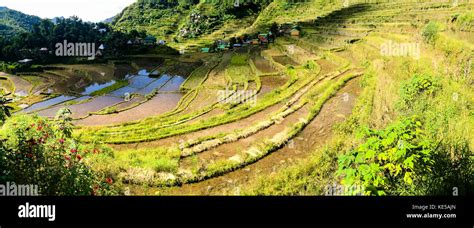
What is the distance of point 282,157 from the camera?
11984 millimetres

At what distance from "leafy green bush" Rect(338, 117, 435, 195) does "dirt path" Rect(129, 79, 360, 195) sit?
13.9 feet

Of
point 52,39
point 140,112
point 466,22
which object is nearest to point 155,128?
point 140,112

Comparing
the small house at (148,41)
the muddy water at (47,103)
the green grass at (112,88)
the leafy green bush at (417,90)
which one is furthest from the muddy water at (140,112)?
the small house at (148,41)

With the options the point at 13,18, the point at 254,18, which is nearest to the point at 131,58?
the point at 254,18

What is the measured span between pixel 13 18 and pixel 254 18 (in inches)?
4166

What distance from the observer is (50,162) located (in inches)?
237

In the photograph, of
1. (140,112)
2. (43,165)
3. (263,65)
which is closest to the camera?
(43,165)

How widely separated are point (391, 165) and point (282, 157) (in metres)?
6.99

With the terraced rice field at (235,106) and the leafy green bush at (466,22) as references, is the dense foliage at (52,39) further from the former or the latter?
the leafy green bush at (466,22)

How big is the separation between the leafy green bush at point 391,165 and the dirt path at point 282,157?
4.22m

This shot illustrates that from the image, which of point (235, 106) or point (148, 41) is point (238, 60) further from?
point (148, 41)
